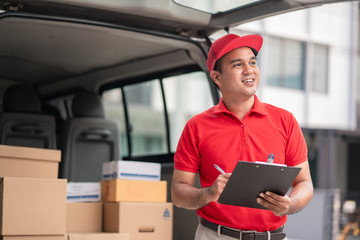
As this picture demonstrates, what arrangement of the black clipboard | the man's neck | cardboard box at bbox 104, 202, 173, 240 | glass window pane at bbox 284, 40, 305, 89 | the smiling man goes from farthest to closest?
glass window pane at bbox 284, 40, 305, 89
cardboard box at bbox 104, 202, 173, 240
the man's neck
the smiling man
the black clipboard

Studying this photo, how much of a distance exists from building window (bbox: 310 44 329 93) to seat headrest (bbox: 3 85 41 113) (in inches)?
703

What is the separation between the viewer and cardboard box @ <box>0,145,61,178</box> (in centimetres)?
394

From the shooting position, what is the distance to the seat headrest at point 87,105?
5.84 metres

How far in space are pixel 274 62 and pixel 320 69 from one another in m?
2.04

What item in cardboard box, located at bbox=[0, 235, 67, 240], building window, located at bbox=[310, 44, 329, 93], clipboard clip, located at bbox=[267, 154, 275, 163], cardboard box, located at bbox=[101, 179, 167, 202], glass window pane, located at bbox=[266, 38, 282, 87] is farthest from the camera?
building window, located at bbox=[310, 44, 329, 93]

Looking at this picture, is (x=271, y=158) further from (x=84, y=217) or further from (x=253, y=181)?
(x=84, y=217)

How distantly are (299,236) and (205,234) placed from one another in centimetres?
1287

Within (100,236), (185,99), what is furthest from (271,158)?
(185,99)

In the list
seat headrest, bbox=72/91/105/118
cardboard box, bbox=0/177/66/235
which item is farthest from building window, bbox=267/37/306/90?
cardboard box, bbox=0/177/66/235

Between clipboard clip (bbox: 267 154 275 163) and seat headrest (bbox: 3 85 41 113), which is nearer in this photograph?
clipboard clip (bbox: 267 154 275 163)

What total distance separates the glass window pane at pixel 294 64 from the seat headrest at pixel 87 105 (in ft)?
54.8

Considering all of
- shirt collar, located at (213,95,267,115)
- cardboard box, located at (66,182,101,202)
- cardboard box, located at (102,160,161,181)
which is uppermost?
shirt collar, located at (213,95,267,115)

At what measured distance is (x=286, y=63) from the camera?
22.0 m

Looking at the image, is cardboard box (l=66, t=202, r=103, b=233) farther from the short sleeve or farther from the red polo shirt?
the short sleeve
